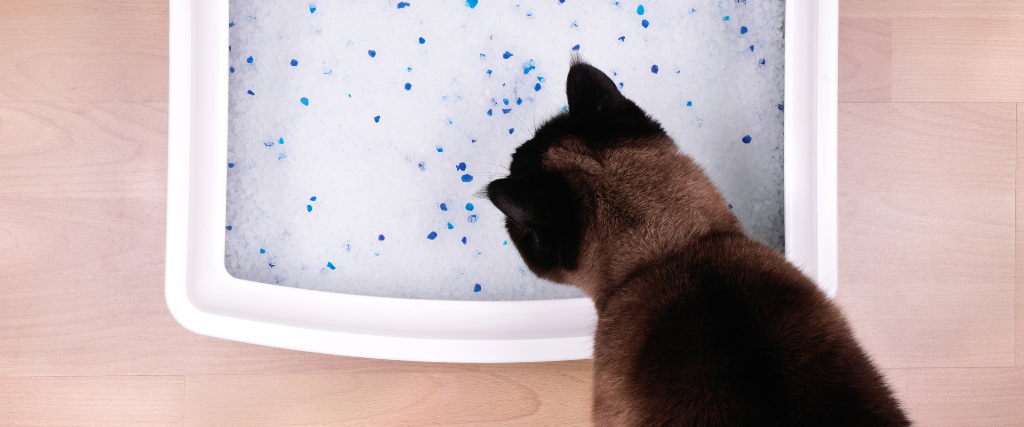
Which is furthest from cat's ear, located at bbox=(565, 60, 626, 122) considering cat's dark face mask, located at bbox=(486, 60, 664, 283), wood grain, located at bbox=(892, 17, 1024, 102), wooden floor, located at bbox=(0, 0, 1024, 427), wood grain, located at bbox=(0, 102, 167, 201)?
wood grain, located at bbox=(0, 102, 167, 201)

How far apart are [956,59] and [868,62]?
5.5 inches

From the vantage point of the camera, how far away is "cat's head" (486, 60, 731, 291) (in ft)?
2.01

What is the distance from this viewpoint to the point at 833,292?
2.33 ft

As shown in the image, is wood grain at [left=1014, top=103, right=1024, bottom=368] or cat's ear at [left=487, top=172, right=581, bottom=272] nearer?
cat's ear at [left=487, top=172, right=581, bottom=272]

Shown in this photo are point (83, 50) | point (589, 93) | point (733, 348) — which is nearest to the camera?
point (733, 348)

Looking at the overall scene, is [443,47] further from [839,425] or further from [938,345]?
[938,345]

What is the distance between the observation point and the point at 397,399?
0.91 m

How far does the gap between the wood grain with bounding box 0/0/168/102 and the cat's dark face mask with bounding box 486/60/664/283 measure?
62 cm

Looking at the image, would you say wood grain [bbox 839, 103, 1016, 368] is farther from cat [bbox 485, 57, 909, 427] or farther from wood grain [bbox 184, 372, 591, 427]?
wood grain [bbox 184, 372, 591, 427]

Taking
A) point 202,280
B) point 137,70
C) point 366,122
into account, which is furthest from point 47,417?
point 366,122

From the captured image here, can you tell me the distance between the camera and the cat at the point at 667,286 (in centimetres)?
53

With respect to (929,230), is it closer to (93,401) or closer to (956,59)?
(956,59)

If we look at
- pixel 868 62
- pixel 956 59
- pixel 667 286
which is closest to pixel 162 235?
pixel 667 286

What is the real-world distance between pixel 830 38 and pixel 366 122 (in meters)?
0.62
